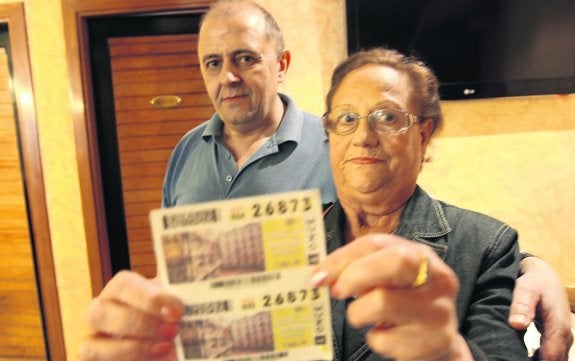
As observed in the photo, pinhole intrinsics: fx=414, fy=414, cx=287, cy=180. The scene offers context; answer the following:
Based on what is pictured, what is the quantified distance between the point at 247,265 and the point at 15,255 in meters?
2.66

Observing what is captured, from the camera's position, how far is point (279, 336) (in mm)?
582

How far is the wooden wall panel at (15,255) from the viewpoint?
2514mm

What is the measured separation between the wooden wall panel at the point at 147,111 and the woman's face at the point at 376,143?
1.64 m

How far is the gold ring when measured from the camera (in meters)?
0.52

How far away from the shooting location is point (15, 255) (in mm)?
2600

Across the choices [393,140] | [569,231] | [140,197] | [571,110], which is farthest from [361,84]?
[140,197]

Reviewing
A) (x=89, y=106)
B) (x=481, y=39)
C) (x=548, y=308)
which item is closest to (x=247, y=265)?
(x=548, y=308)

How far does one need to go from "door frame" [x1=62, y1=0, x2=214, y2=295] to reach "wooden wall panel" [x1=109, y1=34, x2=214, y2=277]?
0.15 meters

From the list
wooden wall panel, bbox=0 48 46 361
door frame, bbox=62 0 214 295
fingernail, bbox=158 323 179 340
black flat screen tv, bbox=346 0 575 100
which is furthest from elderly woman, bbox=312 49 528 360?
wooden wall panel, bbox=0 48 46 361

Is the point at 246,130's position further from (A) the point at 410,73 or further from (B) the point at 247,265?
(B) the point at 247,265

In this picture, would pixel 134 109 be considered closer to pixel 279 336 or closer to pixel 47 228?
pixel 47 228

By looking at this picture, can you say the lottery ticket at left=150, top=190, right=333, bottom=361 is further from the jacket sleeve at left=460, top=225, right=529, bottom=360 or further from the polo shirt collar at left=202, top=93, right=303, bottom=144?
the polo shirt collar at left=202, top=93, right=303, bottom=144

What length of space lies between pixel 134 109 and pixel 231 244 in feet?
6.85

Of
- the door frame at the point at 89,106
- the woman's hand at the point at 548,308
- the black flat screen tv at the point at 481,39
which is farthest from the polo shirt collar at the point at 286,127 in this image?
the door frame at the point at 89,106
